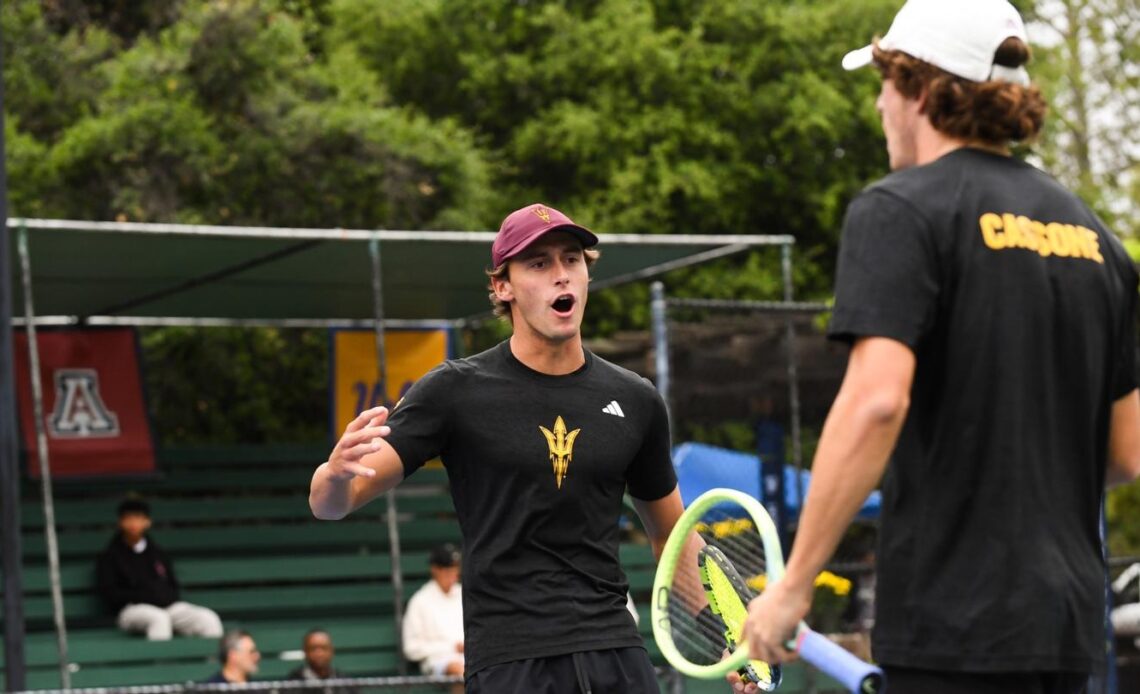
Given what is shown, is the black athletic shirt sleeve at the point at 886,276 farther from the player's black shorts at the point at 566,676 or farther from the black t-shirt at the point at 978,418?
the player's black shorts at the point at 566,676

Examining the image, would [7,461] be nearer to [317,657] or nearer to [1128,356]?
[317,657]

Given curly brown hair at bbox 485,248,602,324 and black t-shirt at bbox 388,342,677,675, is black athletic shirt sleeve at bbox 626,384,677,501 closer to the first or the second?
black t-shirt at bbox 388,342,677,675

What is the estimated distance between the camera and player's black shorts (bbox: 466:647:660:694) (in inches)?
197

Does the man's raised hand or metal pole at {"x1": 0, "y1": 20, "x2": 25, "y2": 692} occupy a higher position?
the man's raised hand

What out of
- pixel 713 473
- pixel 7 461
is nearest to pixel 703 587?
pixel 7 461

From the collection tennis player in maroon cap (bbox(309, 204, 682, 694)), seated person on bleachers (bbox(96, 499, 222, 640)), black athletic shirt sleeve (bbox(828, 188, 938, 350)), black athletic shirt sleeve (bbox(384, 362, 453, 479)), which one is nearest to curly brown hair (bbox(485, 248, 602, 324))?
tennis player in maroon cap (bbox(309, 204, 682, 694))

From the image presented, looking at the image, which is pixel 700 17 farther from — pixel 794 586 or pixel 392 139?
pixel 794 586

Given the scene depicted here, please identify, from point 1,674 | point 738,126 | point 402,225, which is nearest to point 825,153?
point 738,126

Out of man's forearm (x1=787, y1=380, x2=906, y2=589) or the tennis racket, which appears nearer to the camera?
man's forearm (x1=787, y1=380, x2=906, y2=589)

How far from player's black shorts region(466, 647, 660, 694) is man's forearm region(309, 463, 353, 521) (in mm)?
618

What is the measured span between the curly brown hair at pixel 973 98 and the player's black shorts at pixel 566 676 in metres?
2.18

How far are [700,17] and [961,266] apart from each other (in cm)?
2218

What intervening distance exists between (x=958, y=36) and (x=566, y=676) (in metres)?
2.36

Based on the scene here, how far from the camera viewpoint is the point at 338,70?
22422 millimetres
